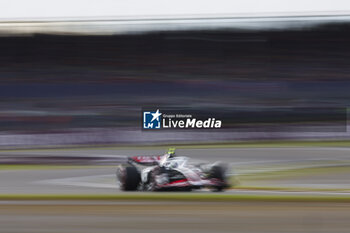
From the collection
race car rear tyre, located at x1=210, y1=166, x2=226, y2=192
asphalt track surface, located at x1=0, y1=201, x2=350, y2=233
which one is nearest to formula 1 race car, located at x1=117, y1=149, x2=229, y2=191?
race car rear tyre, located at x1=210, y1=166, x2=226, y2=192

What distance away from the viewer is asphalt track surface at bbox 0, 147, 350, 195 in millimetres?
7055

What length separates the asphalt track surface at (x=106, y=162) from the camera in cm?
705

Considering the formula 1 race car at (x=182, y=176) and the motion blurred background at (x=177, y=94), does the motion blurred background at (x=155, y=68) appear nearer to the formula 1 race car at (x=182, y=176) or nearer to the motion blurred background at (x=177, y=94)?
the motion blurred background at (x=177, y=94)

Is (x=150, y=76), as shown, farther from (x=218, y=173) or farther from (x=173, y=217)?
(x=173, y=217)

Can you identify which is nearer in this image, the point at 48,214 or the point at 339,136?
the point at 48,214

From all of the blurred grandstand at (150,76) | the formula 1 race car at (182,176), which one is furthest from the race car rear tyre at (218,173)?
the blurred grandstand at (150,76)

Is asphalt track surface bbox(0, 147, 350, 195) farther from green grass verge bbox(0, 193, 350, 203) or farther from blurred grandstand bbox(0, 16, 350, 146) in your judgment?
blurred grandstand bbox(0, 16, 350, 146)

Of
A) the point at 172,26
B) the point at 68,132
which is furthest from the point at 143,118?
the point at 172,26

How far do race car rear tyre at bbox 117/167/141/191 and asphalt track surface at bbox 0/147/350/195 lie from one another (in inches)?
6.2

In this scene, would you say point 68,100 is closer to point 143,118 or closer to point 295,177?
point 143,118

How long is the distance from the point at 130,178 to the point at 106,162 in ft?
11.9

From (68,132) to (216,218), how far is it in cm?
778

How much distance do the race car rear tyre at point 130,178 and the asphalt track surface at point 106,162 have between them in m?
0.16

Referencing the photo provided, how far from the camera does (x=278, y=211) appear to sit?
16.0 ft
